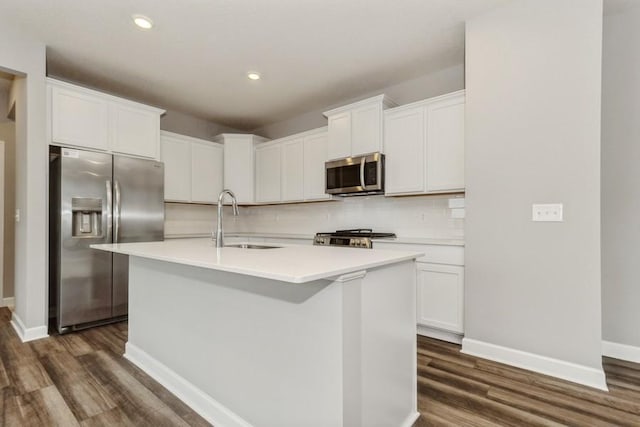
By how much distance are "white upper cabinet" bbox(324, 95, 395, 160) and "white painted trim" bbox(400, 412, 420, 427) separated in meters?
2.43

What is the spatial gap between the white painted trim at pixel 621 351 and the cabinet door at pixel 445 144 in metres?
1.61

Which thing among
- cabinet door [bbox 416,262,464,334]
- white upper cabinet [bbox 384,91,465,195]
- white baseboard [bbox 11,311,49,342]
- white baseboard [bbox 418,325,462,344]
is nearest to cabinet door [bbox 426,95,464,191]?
white upper cabinet [bbox 384,91,465,195]

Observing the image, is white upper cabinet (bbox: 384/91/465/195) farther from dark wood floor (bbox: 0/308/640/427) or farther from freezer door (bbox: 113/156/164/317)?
freezer door (bbox: 113/156/164/317)

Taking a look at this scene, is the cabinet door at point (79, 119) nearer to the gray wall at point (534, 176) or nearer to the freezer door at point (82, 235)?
the freezer door at point (82, 235)

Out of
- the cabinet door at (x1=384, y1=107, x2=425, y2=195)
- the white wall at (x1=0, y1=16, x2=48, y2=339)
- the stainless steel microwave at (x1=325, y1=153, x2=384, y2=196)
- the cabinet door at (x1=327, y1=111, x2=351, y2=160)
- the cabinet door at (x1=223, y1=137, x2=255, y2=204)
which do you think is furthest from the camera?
the cabinet door at (x1=223, y1=137, x2=255, y2=204)

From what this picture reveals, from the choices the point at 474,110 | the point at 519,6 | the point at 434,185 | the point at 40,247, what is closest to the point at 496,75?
the point at 474,110

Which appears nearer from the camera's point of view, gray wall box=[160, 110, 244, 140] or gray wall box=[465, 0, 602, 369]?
gray wall box=[465, 0, 602, 369]

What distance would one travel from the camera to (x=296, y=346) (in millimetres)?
1319

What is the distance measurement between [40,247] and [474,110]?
386 cm

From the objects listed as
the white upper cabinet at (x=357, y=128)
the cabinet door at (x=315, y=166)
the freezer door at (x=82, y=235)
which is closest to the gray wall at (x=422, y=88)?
the white upper cabinet at (x=357, y=128)

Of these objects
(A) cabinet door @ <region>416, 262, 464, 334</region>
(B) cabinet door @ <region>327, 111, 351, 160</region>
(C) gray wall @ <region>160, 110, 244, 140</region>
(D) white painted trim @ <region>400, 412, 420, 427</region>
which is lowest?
(D) white painted trim @ <region>400, 412, 420, 427</region>

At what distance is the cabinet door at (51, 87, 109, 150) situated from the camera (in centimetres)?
291

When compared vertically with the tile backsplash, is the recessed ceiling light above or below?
above

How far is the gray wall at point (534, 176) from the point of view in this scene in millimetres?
2041
